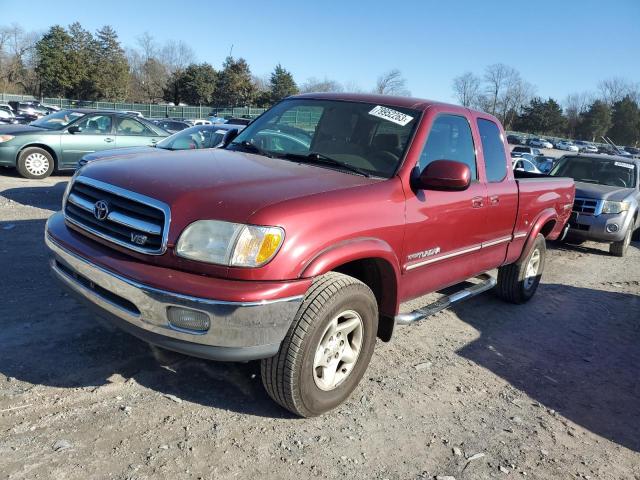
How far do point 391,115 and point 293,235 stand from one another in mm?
1682

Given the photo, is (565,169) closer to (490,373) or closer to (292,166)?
(490,373)

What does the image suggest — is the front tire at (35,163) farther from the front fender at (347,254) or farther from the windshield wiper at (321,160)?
the front fender at (347,254)

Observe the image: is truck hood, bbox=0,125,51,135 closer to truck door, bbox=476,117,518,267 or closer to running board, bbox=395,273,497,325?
truck door, bbox=476,117,518,267

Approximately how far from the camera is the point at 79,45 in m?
62.9

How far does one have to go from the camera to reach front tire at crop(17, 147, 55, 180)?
10.5m

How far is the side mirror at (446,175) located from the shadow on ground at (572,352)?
1.68 meters

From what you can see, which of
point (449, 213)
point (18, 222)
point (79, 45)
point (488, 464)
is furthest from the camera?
point (79, 45)

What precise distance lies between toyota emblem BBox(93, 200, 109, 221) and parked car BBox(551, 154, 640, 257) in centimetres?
831

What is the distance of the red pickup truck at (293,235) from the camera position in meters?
2.66

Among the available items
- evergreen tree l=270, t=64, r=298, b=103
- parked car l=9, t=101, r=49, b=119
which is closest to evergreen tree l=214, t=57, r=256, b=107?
evergreen tree l=270, t=64, r=298, b=103

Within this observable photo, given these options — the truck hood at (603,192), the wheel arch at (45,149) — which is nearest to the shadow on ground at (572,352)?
the truck hood at (603,192)

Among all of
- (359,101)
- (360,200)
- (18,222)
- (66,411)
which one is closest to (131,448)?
(66,411)

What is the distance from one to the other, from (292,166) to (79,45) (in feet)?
230

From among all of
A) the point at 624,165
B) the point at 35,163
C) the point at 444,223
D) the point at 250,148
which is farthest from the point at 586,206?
the point at 35,163
